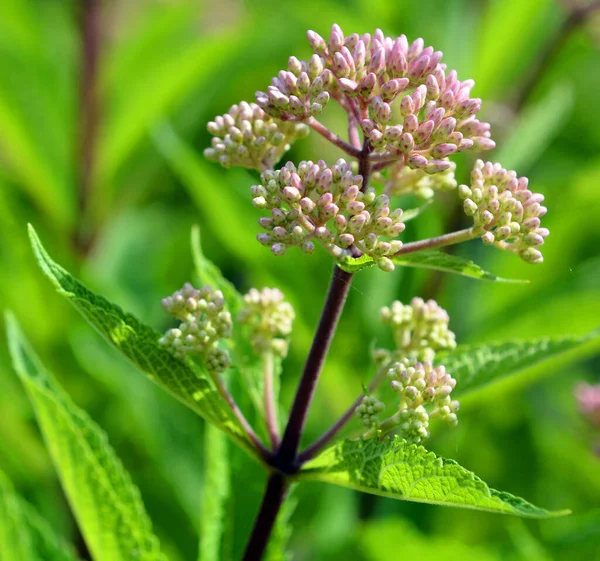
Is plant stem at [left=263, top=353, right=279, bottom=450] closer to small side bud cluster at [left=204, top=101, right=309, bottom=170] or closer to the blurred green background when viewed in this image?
small side bud cluster at [left=204, top=101, right=309, bottom=170]

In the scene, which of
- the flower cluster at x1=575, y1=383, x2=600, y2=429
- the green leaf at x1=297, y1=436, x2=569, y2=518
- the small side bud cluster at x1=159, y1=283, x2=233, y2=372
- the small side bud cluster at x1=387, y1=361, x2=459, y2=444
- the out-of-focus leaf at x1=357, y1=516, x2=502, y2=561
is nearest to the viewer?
the green leaf at x1=297, y1=436, x2=569, y2=518

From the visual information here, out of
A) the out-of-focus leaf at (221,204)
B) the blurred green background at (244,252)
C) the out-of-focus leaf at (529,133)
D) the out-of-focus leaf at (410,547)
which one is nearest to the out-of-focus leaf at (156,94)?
the blurred green background at (244,252)

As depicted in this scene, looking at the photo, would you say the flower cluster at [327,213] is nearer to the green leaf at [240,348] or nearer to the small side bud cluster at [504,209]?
the small side bud cluster at [504,209]

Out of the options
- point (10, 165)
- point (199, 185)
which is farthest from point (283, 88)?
point (10, 165)

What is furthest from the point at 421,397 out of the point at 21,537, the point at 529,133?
the point at 529,133

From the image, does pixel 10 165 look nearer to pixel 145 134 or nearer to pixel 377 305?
pixel 145 134

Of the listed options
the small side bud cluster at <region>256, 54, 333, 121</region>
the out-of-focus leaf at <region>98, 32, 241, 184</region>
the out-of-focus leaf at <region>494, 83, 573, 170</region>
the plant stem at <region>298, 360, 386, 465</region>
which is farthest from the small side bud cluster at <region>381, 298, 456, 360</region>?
the out-of-focus leaf at <region>98, 32, 241, 184</region>
